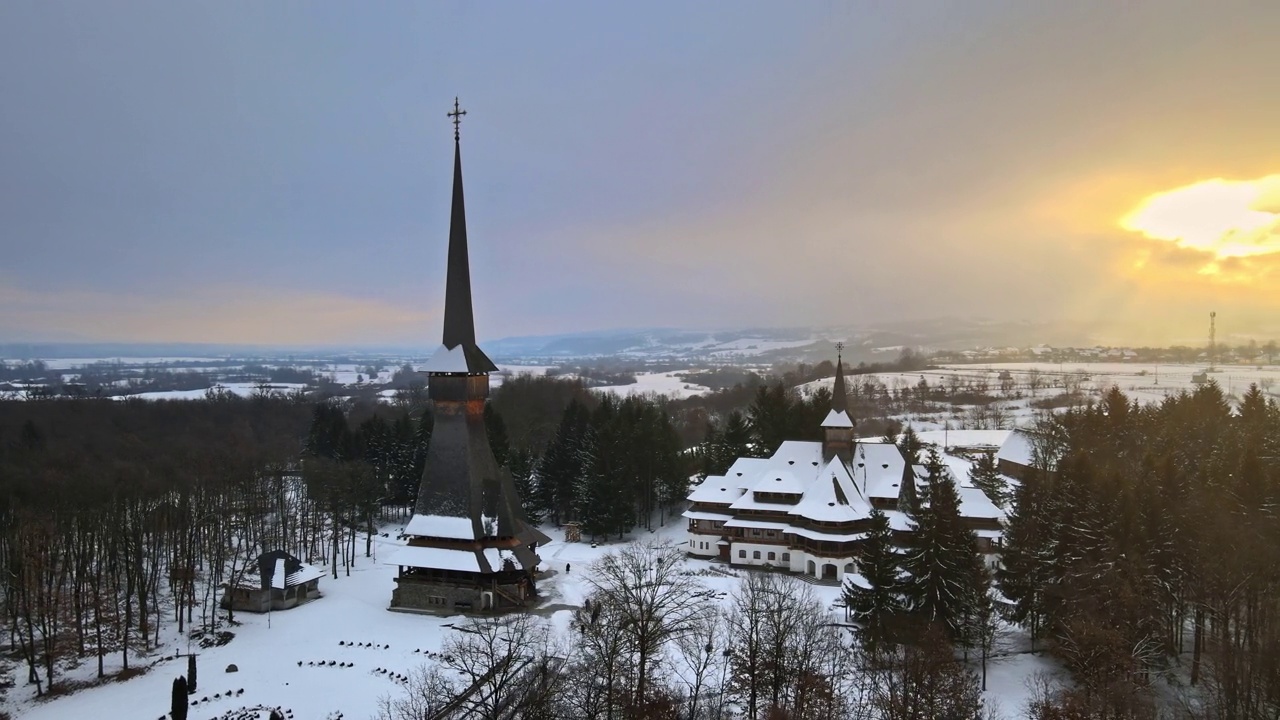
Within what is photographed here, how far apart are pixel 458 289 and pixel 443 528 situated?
12142 mm

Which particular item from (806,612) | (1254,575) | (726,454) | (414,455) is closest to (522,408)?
(414,455)

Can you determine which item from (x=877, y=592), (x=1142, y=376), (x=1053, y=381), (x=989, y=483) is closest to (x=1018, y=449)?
(x=989, y=483)

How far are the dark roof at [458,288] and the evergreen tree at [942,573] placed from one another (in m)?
21.6

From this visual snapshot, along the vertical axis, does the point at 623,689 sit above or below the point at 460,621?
above

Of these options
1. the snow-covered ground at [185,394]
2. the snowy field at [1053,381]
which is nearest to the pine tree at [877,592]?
the snowy field at [1053,381]

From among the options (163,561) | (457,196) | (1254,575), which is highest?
(457,196)

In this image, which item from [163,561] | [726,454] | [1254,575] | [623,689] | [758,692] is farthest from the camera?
[726,454]

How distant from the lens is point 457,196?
35.7 meters

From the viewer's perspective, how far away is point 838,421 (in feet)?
146

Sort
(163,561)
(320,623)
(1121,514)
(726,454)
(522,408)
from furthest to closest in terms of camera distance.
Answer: (522,408), (726,454), (163,561), (320,623), (1121,514)

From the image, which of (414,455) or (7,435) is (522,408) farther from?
(7,435)

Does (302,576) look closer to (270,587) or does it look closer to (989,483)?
(270,587)

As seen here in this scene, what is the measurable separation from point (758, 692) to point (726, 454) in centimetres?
3400

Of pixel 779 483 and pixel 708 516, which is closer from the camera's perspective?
pixel 779 483
